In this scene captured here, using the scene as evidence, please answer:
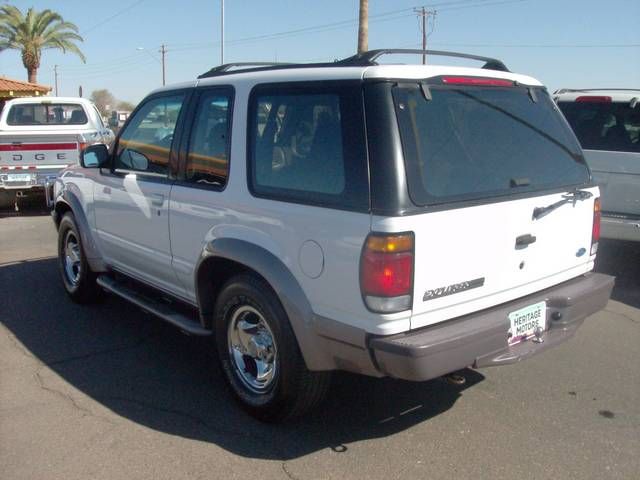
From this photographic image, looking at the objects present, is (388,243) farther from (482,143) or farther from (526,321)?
(526,321)

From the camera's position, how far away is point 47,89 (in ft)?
75.0

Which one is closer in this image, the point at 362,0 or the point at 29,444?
the point at 29,444

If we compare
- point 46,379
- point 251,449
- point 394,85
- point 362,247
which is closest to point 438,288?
point 362,247

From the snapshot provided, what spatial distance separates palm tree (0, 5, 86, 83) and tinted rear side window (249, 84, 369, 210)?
3390cm

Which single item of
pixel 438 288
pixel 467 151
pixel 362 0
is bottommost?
pixel 438 288

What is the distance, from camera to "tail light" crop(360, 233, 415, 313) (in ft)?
9.56

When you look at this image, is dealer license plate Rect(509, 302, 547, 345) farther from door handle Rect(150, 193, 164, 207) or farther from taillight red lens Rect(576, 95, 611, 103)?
taillight red lens Rect(576, 95, 611, 103)

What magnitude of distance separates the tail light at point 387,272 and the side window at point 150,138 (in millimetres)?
1971

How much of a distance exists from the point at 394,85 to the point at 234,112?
3.67 feet

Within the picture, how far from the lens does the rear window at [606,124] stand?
21.6 ft

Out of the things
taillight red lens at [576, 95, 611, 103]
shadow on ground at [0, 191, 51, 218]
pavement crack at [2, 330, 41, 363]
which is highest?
taillight red lens at [576, 95, 611, 103]

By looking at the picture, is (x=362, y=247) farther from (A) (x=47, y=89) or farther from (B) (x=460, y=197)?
(A) (x=47, y=89)

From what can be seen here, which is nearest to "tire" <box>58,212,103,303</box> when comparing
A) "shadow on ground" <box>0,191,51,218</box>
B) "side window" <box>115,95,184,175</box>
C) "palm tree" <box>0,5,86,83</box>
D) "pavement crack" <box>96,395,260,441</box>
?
"side window" <box>115,95,184,175</box>

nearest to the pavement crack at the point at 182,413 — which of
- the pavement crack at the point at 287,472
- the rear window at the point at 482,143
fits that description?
the pavement crack at the point at 287,472
